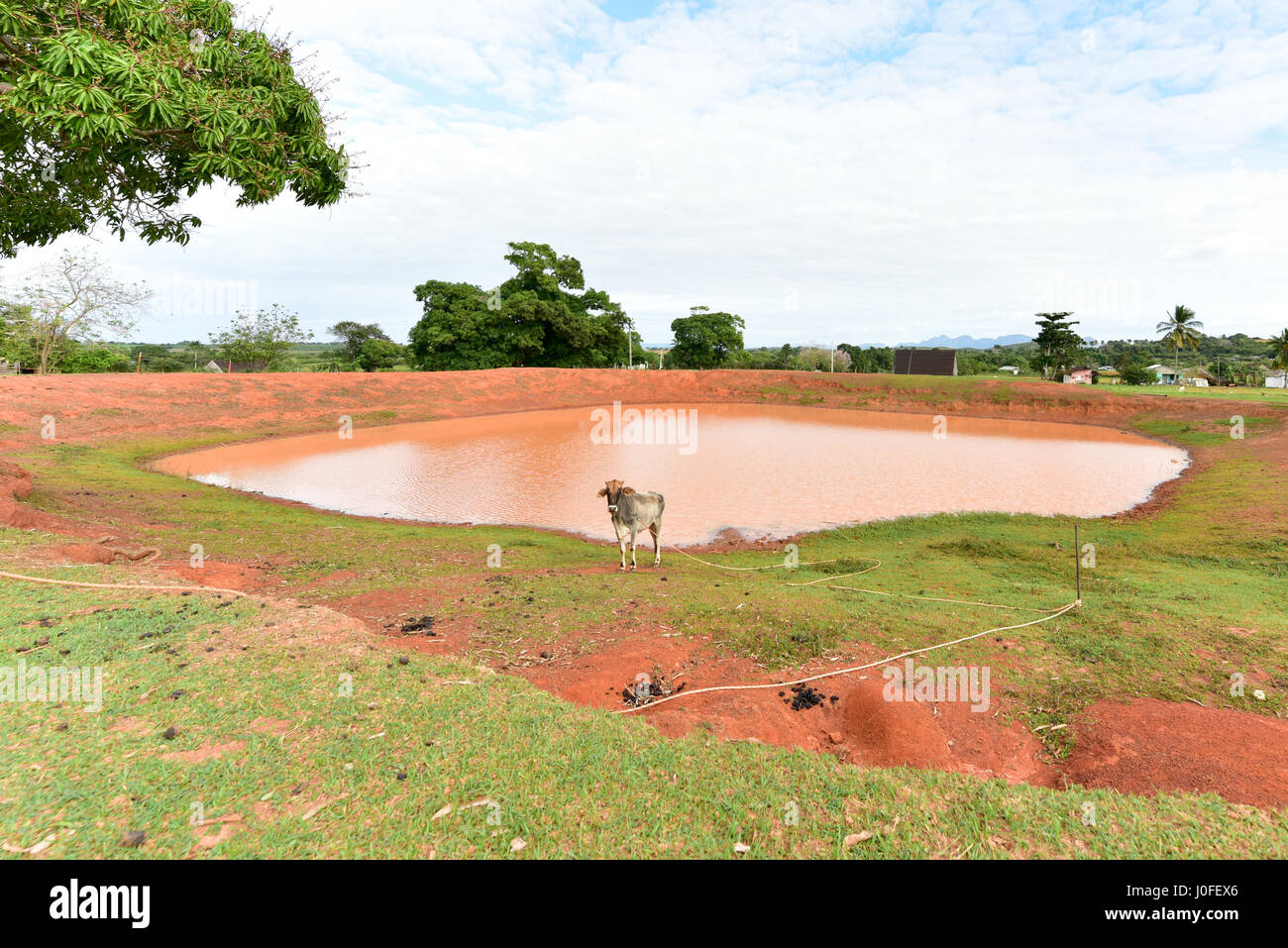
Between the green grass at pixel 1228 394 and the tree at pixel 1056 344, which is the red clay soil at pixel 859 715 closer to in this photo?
the green grass at pixel 1228 394

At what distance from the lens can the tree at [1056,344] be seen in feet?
213

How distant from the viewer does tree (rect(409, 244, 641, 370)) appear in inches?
2341

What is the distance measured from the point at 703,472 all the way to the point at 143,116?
19.1 metres

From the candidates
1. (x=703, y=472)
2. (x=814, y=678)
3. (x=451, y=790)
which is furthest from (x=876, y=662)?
(x=703, y=472)

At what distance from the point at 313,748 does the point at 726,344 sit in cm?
7690

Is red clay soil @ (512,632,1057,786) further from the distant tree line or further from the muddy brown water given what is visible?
the distant tree line

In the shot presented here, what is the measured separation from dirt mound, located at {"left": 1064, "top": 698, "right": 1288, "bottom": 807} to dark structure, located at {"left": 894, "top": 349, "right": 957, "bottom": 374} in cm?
7992

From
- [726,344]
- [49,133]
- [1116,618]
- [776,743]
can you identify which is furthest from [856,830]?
[726,344]

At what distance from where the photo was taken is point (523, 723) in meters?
4.30

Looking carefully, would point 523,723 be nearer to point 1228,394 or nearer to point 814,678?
point 814,678

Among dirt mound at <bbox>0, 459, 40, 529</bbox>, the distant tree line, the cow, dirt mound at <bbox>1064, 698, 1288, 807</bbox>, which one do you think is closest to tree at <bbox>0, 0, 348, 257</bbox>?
dirt mound at <bbox>0, 459, 40, 529</bbox>

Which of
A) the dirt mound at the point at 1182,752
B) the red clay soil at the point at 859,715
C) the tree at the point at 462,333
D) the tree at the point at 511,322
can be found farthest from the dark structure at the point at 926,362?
the dirt mound at the point at 1182,752

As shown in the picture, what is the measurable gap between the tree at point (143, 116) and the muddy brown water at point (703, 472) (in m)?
9.65
